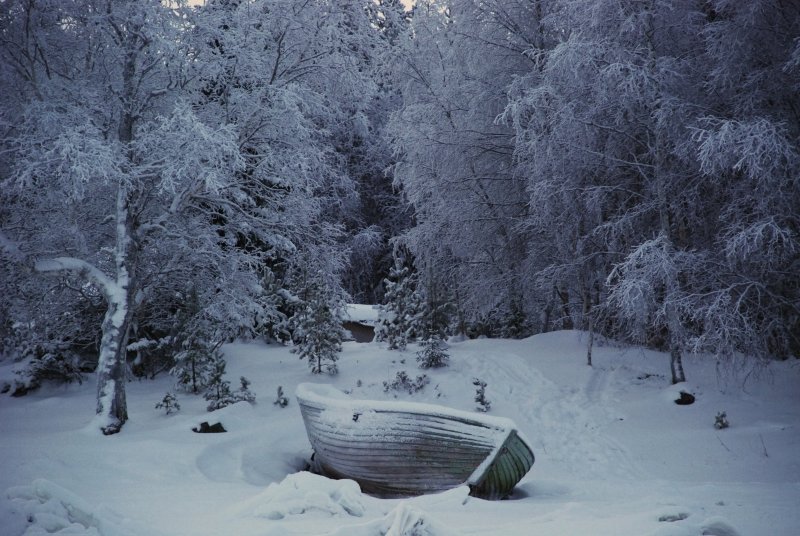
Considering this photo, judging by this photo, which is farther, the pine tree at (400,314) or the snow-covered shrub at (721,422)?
the pine tree at (400,314)

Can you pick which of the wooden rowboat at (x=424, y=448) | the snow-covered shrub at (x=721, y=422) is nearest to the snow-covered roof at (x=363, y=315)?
the wooden rowboat at (x=424, y=448)

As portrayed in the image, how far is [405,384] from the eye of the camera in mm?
10023

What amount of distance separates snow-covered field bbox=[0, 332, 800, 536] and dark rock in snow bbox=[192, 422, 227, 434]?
5.9 inches

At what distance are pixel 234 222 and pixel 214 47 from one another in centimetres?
265

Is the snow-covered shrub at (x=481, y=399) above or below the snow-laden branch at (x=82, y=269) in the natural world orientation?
below

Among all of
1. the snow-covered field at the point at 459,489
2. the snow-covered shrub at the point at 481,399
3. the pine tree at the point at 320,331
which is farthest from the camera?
the pine tree at the point at 320,331

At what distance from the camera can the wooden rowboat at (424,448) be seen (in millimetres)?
6133

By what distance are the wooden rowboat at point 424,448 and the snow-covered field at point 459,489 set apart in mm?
466

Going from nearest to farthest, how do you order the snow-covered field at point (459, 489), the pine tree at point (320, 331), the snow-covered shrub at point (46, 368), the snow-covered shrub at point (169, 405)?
the snow-covered field at point (459, 489), the snow-covered shrub at point (169, 405), the snow-covered shrub at point (46, 368), the pine tree at point (320, 331)

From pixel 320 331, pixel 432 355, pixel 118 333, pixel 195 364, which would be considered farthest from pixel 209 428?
pixel 432 355

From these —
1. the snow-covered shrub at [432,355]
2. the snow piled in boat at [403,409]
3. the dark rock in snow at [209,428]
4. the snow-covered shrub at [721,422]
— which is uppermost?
the snow piled in boat at [403,409]

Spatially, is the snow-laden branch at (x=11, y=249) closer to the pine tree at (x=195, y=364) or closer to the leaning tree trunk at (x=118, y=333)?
the leaning tree trunk at (x=118, y=333)

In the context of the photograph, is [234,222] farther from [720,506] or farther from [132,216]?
[720,506]

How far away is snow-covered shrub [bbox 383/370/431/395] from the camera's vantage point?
9.97 m
